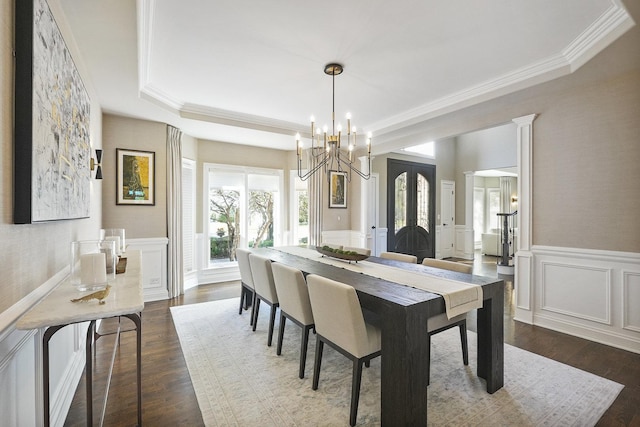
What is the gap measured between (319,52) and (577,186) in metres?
3.02

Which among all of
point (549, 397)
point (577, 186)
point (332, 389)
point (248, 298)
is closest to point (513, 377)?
point (549, 397)

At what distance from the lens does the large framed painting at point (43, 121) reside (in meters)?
1.22

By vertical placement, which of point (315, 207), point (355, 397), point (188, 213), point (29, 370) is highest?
point (315, 207)

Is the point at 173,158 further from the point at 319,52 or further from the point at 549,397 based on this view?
the point at 549,397

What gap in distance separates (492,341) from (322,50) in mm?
2764

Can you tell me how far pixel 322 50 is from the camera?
2678 millimetres

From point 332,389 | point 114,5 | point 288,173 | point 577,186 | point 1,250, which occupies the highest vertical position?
point 114,5

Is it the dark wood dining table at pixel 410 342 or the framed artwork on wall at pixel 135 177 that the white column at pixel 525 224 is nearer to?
the dark wood dining table at pixel 410 342

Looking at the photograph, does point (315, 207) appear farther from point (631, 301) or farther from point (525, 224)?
point (631, 301)

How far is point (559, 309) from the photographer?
10.7ft

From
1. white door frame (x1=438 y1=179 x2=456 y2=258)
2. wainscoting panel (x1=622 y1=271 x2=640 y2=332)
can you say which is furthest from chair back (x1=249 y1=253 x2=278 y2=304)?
white door frame (x1=438 y1=179 x2=456 y2=258)

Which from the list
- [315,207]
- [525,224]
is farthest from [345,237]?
[525,224]

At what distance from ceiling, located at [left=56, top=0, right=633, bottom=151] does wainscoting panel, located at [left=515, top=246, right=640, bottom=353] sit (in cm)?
192

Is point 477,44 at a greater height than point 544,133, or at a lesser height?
greater
